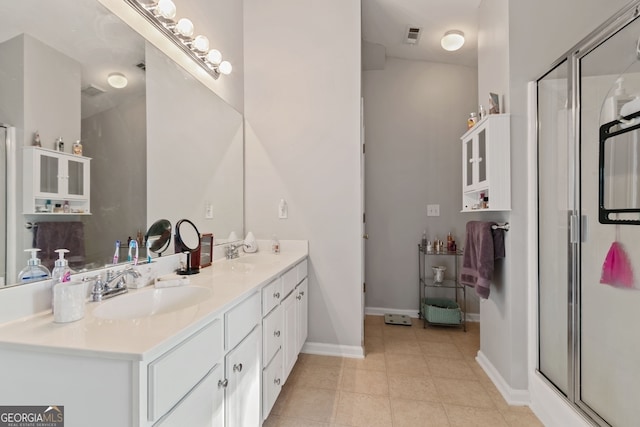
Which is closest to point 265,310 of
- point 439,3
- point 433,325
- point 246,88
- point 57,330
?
point 57,330

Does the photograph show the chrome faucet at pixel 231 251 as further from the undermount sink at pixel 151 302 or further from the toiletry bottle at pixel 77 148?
the toiletry bottle at pixel 77 148

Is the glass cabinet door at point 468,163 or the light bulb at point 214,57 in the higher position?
the light bulb at point 214,57

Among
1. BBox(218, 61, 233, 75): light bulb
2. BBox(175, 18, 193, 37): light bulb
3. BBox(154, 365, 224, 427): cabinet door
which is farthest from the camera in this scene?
BBox(218, 61, 233, 75): light bulb

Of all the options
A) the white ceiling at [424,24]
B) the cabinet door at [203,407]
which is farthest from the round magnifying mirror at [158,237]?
the white ceiling at [424,24]

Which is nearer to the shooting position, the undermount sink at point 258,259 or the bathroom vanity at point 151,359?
the bathroom vanity at point 151,359

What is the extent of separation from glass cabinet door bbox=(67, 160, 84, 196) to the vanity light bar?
0.80 m

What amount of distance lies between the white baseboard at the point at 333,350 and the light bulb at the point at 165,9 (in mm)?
2318

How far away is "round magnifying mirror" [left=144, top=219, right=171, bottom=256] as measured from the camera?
139 cm

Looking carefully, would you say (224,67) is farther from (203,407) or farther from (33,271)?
(203,407)

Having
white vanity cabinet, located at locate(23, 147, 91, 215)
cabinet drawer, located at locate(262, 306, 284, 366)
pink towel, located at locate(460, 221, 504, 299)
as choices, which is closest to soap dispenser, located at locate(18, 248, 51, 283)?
white vanity cabinet, located at locate(23, 147, 91, 215)

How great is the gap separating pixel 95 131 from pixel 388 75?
2.92 metres

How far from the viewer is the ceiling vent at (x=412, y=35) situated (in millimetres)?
2587

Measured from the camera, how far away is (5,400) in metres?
0.72

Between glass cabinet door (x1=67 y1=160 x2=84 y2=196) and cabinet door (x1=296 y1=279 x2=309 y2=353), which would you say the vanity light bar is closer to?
glass cabinet door (x1=67 y1=160 x2=84 y2=196)
